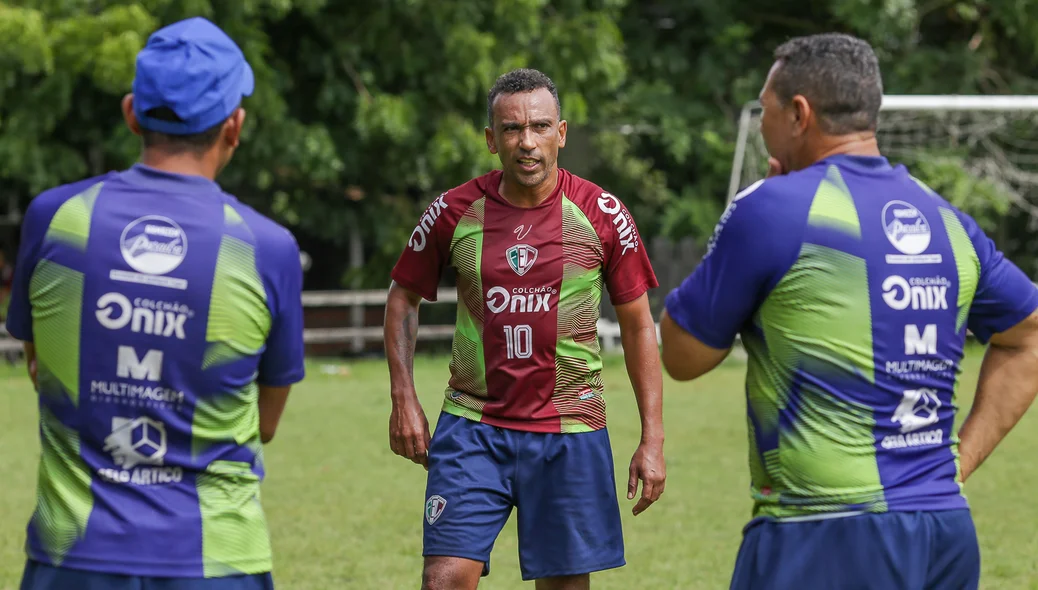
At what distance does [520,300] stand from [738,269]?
1790mm

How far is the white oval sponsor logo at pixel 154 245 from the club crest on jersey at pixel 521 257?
2051mm

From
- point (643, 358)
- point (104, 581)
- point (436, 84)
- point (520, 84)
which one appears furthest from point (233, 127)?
point (436, 84)

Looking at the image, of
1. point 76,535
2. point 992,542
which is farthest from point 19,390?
point 76,535

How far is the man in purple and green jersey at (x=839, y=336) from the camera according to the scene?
137 inches

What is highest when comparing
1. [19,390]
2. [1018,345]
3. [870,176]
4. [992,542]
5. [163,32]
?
[163,32]

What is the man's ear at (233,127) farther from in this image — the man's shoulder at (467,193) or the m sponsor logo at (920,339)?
the man's shoulder at (467,193)

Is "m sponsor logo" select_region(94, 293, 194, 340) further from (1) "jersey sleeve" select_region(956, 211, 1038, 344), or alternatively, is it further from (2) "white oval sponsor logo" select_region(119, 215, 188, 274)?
(1) "jersey sleeve" select_region(956, 211, 1038, 344)

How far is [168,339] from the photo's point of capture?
10.9ft

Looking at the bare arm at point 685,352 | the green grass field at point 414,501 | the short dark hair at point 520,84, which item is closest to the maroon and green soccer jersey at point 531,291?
the short dark hair at point 520,84

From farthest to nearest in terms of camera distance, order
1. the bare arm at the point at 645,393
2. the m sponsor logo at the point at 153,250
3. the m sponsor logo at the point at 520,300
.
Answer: the m sponsor logo at the point at 520,300 < the bare arm at the point at 645,393 < the m sponsor logo at the point at 153,250

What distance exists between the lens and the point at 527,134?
5.26 m

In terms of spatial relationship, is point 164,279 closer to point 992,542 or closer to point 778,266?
point 778,266

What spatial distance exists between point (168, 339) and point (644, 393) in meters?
2.34

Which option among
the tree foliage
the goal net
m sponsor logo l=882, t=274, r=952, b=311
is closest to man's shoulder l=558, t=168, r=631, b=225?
m sponsor logo l=882, t=274, r=952, b=311
